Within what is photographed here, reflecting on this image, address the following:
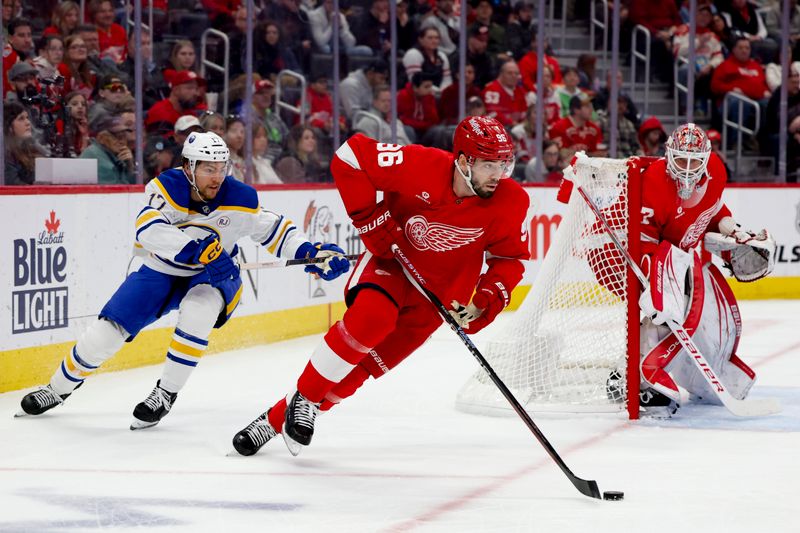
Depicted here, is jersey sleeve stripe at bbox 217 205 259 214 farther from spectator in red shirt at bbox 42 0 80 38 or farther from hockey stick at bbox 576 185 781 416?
spectator in red shirt at bbox 42 0 80 38

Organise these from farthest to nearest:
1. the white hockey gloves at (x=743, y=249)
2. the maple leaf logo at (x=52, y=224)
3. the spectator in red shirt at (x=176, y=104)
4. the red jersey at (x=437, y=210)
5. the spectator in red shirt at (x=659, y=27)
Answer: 1. the spectator in red shirt at (x=659, y=27)
2. the spectator in red shirt at (x=176, y=104)
3. the maple leaf logo at (x=52, y=224)
4. the white hockey gloves at (x=743, y=249)
5. the red jersey at (x=437, y=210)

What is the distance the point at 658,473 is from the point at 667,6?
7437 millimetres


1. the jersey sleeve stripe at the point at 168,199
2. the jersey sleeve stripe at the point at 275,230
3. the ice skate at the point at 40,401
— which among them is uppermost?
the jersey sleeve stripe at the point at 168,199

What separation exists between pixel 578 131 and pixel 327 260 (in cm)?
534

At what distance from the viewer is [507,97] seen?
29.6ft

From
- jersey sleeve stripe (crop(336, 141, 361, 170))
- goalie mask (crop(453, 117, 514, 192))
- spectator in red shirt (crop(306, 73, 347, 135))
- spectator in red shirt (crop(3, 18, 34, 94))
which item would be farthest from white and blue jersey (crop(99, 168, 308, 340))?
spectator in red shirt (crop(306, 73, 347, 135))

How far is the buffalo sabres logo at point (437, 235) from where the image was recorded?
12.4ft

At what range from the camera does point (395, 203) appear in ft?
12.6

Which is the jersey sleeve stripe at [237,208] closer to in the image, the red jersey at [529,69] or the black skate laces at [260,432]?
the black skate laces at [260,432]

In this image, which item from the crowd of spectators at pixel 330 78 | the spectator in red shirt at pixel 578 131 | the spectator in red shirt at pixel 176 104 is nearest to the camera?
the crowd of spectators at pixel 330 78

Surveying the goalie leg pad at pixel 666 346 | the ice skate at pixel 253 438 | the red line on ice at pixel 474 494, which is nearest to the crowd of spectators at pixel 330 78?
the ice skate at pixel 253 438

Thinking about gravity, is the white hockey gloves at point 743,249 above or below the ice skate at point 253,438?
above

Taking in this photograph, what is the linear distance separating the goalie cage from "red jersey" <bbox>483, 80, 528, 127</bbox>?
4016mm

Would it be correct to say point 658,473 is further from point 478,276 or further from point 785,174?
point 785,174
